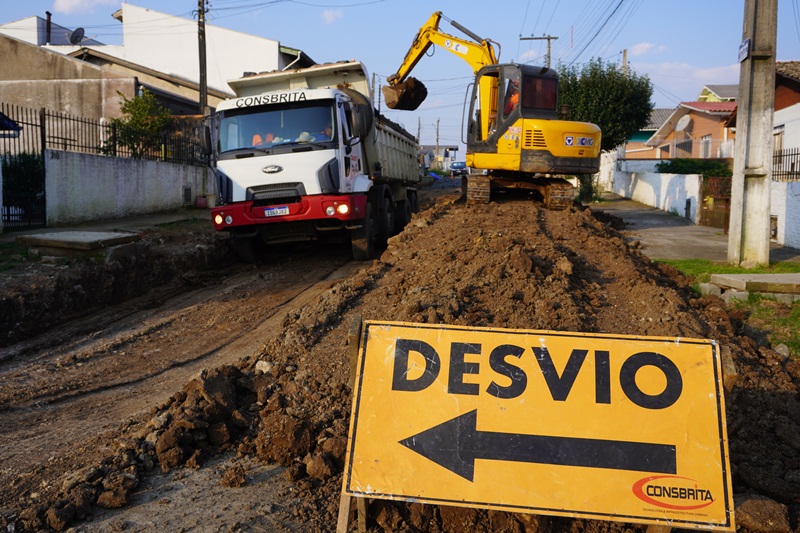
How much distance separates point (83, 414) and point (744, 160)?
10.2m

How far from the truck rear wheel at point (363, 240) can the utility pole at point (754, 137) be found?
5.97 meters

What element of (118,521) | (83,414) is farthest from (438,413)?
(83,414)

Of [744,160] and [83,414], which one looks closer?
[83,414]

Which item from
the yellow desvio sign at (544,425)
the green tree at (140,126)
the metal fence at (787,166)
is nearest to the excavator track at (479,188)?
the metal fence at (787,166)

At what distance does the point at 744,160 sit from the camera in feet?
37.3

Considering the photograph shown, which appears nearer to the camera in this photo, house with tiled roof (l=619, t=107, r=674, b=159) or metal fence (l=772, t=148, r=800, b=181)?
metal fence (l=772, t=148, r=800, b=181)

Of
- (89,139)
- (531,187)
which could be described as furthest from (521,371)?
(89,139)

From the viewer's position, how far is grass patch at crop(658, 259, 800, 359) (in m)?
7.80

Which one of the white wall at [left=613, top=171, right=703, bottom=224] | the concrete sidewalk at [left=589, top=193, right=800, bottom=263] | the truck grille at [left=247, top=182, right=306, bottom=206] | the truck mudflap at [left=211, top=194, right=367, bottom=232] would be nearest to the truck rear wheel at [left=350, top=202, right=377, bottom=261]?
the truck mudflap at [left=211, top=194, right=367, bottom=232]

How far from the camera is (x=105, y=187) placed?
16.2 metres

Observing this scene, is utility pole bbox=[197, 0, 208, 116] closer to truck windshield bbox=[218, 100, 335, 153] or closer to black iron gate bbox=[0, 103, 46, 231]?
black iron gate bbox=[0, 103, 46, 231]

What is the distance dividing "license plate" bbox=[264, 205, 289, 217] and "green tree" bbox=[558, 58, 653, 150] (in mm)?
22077

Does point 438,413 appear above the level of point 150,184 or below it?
below

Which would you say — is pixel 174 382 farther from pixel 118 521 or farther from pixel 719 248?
pixel 719 248
